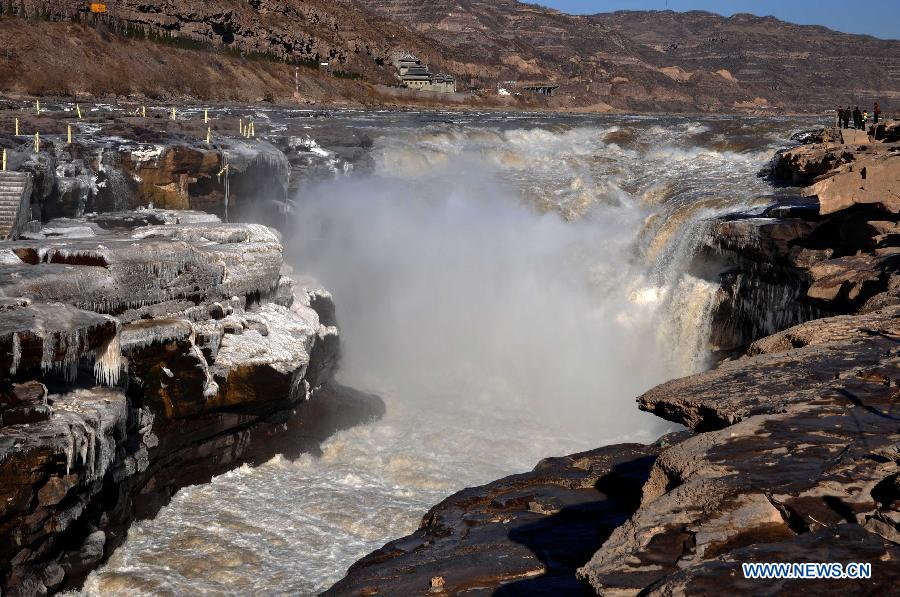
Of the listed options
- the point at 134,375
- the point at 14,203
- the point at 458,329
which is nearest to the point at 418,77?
the point at 458,329

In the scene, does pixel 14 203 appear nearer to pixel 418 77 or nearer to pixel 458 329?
pixel 458 329

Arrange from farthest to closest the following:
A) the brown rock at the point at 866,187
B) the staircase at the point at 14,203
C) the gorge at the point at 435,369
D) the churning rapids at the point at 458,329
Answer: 1. the brown rock at the point at 866,187
2. the staircase at the point at 14,203
3. the churning rapids at the point at 458,329
4. the gorge at the point at 435,369

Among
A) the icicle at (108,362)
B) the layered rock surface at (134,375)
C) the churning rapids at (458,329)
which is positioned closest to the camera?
the layered rock surface at (134,375)

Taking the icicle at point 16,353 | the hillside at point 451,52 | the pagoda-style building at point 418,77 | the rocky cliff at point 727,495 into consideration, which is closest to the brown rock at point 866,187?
the rocky cliff at point 727,495

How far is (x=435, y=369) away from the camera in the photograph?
17422 mm

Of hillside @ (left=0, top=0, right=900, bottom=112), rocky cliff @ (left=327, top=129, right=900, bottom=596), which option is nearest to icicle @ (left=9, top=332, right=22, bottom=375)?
rocky cliff @ (left=327, top=129, right=900, bottom=596)

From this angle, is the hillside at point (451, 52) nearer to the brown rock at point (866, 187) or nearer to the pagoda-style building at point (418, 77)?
the pagoda-style building at point (418, 77)

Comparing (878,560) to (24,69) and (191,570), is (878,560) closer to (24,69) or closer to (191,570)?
(191,570)

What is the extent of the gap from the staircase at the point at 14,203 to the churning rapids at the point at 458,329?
4.25 m

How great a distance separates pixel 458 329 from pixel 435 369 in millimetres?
1421

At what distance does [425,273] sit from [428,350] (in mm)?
2125

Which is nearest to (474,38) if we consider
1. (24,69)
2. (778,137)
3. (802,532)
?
(24,69)

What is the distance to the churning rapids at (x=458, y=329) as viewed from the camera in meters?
10.2

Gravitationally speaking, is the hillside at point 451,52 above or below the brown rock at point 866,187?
above
